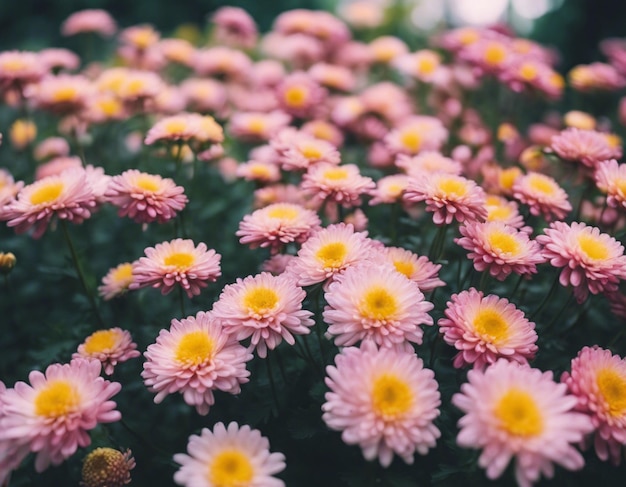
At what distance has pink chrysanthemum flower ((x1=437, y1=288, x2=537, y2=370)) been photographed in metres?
1.21

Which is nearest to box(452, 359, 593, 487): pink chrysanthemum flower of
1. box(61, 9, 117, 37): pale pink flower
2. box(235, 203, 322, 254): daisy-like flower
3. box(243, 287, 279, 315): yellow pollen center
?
box(243, 287, 279, 315): yellow pollen center

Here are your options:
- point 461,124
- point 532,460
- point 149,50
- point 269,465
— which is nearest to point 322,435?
point 269,465

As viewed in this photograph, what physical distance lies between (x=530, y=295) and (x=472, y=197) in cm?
49

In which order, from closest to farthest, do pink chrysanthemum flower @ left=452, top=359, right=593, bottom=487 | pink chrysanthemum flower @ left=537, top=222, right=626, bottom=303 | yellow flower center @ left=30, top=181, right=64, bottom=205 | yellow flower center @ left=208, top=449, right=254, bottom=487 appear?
pink chrysanthemum flower @ left=452, top=359, right=593, bottom=487 < yellow flower center @ left=208, top=449, right=254, bottom=487 < pink chrysanthemum flower @ left=537, top=222, right=626, bottom=303 < yellow flower center @ left=30, top=181, right=64, bottom=205

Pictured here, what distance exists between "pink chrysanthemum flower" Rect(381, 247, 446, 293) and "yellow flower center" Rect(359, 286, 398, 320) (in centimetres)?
17

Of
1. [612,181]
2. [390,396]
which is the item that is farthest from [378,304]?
[612,181]

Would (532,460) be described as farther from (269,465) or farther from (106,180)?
(106,180)

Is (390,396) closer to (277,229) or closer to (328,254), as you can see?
(328,254)

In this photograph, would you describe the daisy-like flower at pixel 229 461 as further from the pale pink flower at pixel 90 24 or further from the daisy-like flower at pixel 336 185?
the pale pink flower at pixel 90 24

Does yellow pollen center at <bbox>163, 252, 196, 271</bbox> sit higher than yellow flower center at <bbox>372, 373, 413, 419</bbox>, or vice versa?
yellow flower center at <bbox>372, 373, 413, 419</bbox>

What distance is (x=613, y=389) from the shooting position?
1.17 meters

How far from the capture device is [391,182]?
180cm

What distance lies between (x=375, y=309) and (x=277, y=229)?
0.41 meters

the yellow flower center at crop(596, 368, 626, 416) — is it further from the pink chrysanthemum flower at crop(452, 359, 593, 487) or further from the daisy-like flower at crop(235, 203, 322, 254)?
the daisy-like flower at crop(235, 203, 322, 254)
